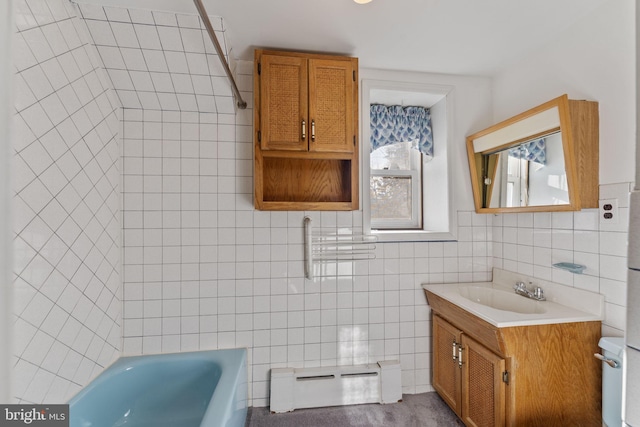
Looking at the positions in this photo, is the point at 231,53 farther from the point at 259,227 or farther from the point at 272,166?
the point at 259,227

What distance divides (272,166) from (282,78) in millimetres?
552

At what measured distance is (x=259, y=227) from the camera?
1.96 metres

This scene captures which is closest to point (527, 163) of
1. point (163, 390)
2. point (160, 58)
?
point (160, 58)

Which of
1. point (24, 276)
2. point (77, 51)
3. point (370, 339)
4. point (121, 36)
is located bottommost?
point (370, 339)

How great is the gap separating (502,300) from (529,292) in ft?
0.63

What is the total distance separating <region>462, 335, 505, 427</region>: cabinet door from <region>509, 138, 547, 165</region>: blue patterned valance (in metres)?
1.10

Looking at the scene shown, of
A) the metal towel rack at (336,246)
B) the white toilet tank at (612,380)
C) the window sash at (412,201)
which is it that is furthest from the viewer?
the window sash at (412,201)

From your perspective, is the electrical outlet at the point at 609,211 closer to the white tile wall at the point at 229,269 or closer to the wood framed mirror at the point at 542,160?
the wood framed mirror at the point at 542,160

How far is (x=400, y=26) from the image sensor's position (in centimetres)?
160

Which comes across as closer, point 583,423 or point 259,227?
point 583,423

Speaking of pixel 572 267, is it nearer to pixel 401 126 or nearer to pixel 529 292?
pixel 529 292

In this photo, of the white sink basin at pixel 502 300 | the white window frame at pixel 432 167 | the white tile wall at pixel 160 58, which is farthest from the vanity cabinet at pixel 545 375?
the white tile wall at pixel 160 58

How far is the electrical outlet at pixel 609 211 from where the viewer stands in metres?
1.38

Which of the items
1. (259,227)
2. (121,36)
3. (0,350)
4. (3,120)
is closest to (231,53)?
(121,36)
